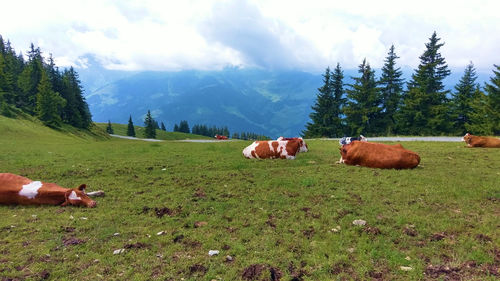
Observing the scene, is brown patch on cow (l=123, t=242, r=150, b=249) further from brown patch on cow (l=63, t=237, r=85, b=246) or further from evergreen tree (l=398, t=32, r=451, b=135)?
evergreen tree (l=398, t=32, r=451, b=135)

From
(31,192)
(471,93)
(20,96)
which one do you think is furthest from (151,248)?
(20,96)

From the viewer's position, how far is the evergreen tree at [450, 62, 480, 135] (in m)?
45.6

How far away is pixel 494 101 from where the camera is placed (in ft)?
133

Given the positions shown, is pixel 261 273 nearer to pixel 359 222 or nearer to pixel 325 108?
pixel 359 222

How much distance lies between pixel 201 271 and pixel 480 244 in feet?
16.5

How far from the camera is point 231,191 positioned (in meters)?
8.39

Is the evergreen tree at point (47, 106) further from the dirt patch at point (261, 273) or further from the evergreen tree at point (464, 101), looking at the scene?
the evergreen tree at point (464, 101)

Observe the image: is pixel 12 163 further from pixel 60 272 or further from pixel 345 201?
pixel 345 201

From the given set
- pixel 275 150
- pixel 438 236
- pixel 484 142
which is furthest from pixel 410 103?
pixel 438 236

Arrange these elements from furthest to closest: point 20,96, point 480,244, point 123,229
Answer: point 20,96 → point 123,229 → point 480,244

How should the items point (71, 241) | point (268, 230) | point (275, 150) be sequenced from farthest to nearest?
point (275, 150) < point (268, 230) < point (71, 241)

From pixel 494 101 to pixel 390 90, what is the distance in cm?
1477

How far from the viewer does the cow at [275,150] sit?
14492 mm

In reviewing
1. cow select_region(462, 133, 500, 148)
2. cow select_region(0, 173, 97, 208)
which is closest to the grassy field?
cow select_region(0, 173, 97, 208)
